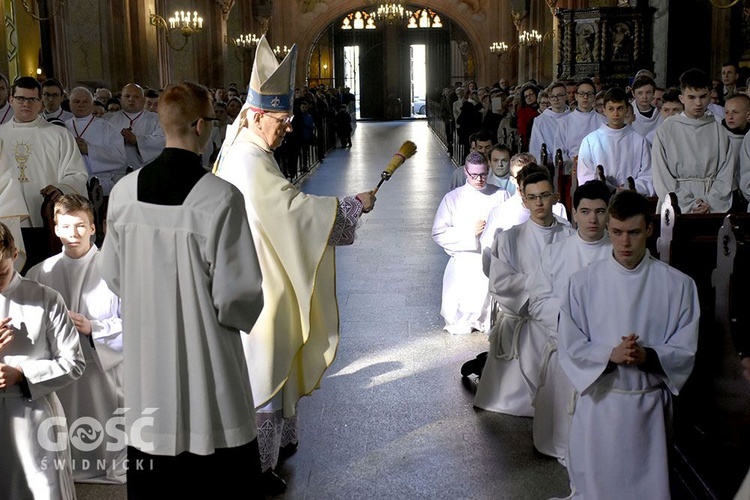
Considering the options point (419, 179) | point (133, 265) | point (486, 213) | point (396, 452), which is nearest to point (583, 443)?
point (396, 452)

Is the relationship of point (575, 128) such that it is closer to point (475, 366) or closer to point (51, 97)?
point (475, 366)

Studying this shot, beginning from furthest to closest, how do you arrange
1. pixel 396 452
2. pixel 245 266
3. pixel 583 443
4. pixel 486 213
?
pixel 486 213 → pixel 396 452 → pixel 583 443 → pixel 245 266

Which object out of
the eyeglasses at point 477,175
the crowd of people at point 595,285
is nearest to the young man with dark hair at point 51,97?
the crowd of people at point 595,285

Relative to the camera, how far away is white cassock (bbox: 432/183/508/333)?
313 inches

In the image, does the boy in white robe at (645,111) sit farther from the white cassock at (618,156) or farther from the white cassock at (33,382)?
the white cassock at (33,382)

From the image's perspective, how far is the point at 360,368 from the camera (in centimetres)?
703

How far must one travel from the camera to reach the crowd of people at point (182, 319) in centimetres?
349

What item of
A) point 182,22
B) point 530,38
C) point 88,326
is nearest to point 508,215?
point 88,326

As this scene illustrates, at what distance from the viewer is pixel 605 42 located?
707 inches

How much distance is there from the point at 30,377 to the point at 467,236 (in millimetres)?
4490

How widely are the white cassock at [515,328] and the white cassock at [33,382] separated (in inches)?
108

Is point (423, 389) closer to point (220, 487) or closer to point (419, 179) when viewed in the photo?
point (220, 487)

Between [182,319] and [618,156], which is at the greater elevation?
[618,156]

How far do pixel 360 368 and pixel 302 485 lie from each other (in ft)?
6.77
